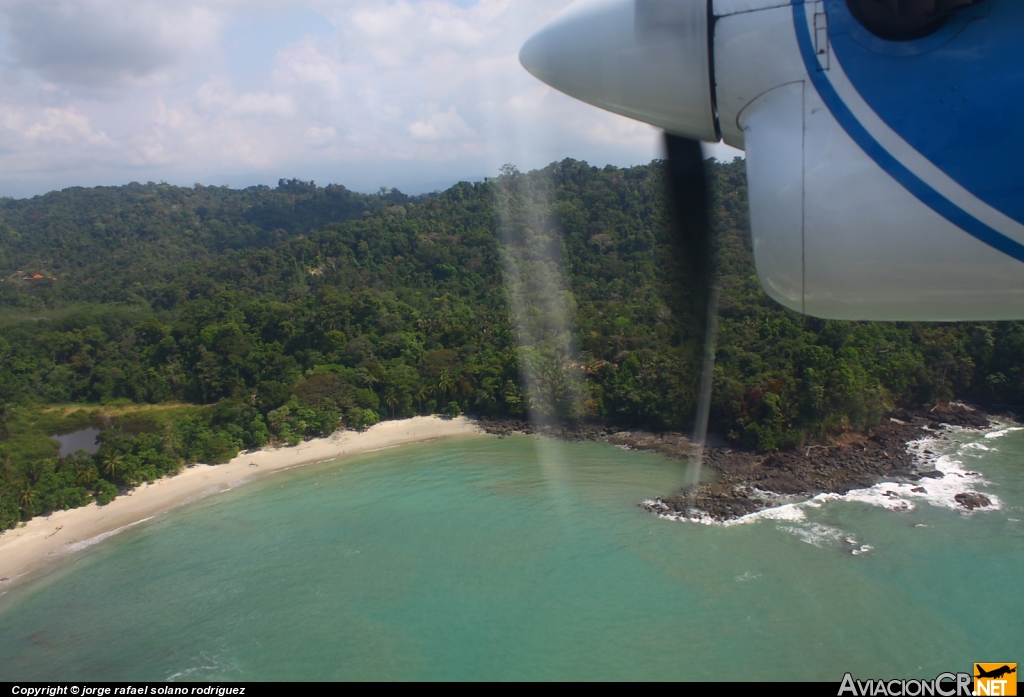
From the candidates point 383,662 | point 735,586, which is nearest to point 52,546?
point 383,662

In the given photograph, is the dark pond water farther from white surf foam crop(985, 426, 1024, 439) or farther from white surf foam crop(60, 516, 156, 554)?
white surf foam crop(985, 426, 1024, 439)

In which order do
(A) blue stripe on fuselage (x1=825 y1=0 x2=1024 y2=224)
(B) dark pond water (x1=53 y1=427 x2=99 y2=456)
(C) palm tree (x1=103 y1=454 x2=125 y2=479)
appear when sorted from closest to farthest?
(A) blue stripe on fuselage (x1=825 y1=0 x2=1024 y2=224) < (C) palm tree (x1=103 y1=454 x2=125 y2=479) < (B) dark pond water (x1=53 y1=427 x2=99 y2=456)

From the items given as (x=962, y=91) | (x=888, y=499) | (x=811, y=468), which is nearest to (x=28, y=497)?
(x=962, y=91)

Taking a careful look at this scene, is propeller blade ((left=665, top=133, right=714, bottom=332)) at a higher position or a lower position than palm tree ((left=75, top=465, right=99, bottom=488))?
higher

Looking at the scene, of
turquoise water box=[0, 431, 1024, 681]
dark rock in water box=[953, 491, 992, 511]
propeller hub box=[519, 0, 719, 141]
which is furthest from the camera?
dark rock in water box=[953, 491, 992, 511]

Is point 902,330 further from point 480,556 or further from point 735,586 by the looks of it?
point 480,556

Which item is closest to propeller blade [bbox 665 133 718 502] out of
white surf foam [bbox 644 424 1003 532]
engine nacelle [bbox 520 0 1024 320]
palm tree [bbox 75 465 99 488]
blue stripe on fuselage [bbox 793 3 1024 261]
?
engine nacelle [bbox 520 0 1024 320]
